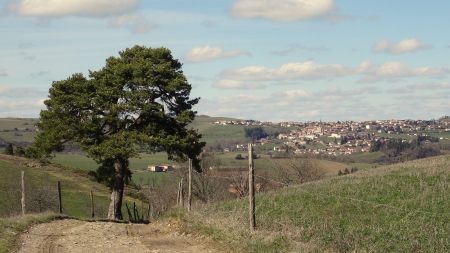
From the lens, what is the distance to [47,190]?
168 ft

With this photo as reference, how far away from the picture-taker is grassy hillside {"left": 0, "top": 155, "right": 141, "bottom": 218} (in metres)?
49.1

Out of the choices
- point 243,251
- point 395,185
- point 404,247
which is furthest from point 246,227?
point 395,185

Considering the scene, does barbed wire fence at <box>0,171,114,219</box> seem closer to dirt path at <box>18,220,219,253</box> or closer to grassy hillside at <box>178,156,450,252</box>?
dirt path at <box>18,220,219,253</box>

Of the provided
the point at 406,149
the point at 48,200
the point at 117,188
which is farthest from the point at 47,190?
the point at 406,149

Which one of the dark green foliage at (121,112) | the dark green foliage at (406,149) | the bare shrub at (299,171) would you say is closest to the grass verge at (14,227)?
A: the dark green foliage at (121,112)

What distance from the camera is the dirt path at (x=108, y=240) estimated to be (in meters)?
15.5

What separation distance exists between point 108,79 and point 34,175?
50658mm

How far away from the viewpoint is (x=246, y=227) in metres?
16.0

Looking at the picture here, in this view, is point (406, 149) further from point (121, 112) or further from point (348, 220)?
point (348, 220)

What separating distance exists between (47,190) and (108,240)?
36.1 m

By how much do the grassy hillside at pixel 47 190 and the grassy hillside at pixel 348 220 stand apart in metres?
27.1

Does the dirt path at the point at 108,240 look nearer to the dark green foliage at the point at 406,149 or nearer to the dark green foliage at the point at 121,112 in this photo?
the dark green foliage at the point at 121,112

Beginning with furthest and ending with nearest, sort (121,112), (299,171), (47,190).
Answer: (299,171)
(47,190)
(121,112)

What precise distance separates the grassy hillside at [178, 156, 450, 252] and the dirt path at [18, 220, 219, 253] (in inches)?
28.5
